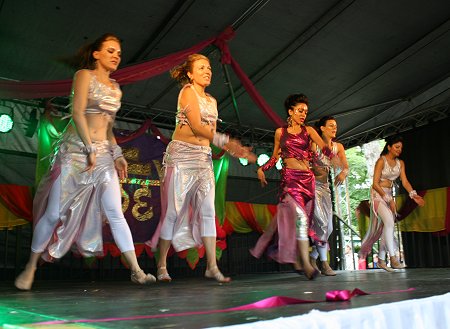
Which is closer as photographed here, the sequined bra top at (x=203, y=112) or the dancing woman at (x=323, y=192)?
the sequined bra top at (x=203, y=112)

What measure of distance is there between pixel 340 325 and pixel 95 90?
2704mm

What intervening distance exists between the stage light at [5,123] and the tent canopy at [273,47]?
59 cm

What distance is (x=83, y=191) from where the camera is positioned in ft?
10.9

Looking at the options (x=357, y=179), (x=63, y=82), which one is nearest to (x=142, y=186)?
(x=63, y=82)

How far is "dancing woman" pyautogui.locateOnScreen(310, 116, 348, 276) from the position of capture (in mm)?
5316

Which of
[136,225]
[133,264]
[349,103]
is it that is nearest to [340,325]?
[133,264]

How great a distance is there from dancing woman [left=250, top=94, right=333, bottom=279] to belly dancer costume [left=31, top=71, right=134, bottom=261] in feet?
5.48


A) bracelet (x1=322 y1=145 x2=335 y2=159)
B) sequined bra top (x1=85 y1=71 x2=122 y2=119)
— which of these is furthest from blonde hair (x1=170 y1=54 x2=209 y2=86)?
bracelet (x1=322 y1=145 x2=335 y2=159)

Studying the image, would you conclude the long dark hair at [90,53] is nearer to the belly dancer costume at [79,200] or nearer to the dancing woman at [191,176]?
the belly dancer costume at [79,200]

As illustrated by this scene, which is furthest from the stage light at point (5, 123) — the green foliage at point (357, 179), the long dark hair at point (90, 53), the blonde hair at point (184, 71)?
the green foliage at point (357, 179)

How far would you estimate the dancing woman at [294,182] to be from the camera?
4.45 m

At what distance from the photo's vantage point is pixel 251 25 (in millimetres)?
6238

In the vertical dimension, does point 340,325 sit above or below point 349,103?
below

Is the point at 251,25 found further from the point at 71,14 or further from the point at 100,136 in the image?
the point at 100,136
